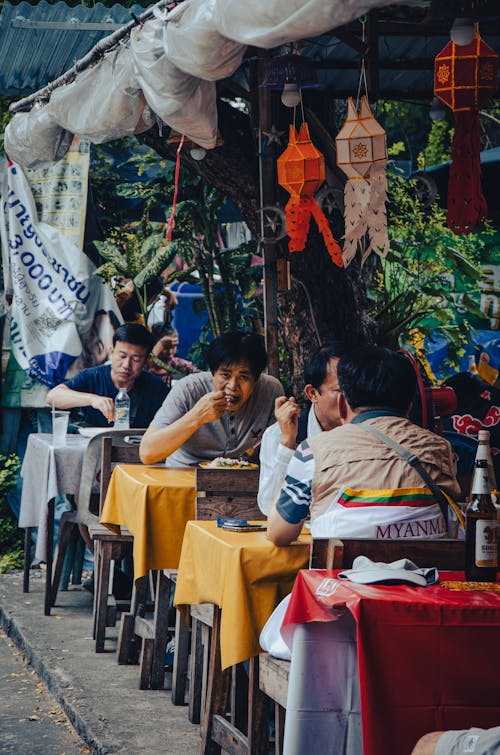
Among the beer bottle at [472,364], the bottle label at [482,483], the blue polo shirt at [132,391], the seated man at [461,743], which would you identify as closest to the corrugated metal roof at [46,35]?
the blue polo shirt at [132,391]

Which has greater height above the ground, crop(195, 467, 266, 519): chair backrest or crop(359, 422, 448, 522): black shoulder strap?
crop(359, 422, 448, 522): black shoulder strap

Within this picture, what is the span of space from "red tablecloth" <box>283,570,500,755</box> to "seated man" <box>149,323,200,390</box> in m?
7.54

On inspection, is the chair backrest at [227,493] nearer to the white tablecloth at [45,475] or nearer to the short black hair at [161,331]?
the white tablecloth at [45,475]

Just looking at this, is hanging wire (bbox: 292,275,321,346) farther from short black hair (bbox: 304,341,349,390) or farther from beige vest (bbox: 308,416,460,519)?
beige vest (bbox: 308,416,460,519)

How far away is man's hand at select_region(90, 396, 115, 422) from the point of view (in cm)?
839

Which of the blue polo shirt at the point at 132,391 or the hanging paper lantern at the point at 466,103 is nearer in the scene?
the hanging paper lantern at the point at 466,103

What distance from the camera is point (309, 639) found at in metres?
3.64

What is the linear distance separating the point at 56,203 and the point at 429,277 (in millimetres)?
3305

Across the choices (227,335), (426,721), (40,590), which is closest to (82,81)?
(227,335)

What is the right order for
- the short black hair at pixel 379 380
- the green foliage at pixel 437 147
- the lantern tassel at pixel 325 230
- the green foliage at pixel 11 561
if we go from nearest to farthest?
the short black hair at pixel 379 380 < the lantern tassel at pixel 325 230 < the green foliage at pixel 11 561 < the green foliage at pixel 437 147

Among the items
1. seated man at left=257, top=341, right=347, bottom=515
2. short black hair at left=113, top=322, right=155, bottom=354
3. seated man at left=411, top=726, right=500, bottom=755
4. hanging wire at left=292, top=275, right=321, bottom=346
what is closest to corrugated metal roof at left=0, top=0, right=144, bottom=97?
short black hair at left=113, top=322, right=155, bottom=354

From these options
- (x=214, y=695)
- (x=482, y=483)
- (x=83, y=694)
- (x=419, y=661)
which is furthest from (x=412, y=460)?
(x=83, y=694)

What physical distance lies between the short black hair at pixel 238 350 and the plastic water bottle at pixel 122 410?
1.87m

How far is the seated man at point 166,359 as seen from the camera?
11.0 meters
